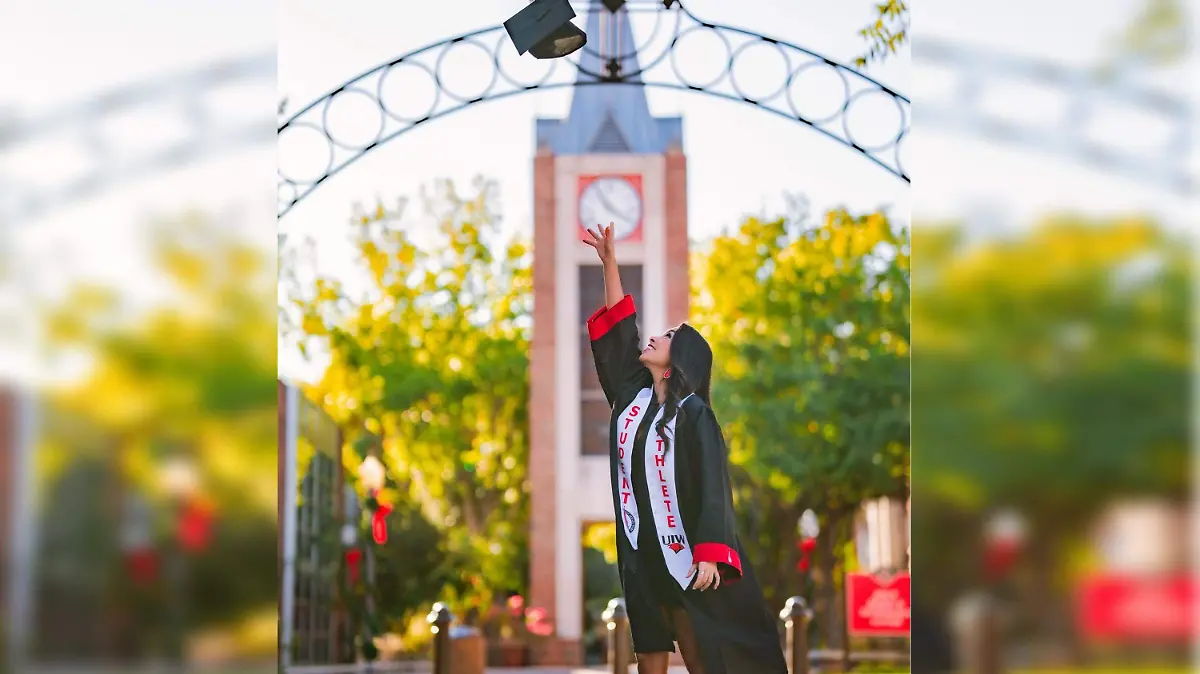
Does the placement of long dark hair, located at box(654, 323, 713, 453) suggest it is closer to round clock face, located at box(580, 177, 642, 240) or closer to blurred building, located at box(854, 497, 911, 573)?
blurred building, located at box(854, 497, 911, 573)

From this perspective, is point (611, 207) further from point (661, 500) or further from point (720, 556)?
point (720, 556)

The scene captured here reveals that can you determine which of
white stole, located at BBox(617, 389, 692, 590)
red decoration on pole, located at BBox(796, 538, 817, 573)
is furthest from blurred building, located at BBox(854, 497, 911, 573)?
white stole, located at BBox(617, 389, 692, 590)

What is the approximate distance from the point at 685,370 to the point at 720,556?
2.49 ft

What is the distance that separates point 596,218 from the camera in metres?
8.76

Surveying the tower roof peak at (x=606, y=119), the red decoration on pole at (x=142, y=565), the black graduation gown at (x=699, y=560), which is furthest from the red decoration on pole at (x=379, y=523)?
the red decoration on pole at (x=142, y=565)

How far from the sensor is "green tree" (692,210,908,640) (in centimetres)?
850

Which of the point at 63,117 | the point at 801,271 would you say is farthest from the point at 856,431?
the point at 63,117

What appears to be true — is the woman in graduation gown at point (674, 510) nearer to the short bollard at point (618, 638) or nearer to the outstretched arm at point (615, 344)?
the outstretched arm at point (615, 344)

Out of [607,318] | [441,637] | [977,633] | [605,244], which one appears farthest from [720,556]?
[977,633]

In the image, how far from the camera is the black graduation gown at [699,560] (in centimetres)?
455

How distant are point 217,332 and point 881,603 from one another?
610 cm

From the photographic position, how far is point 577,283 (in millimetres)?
8766

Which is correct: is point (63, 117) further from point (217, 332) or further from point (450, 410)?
point (450, 410)

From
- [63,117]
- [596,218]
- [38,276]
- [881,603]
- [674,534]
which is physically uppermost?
[596,218]
